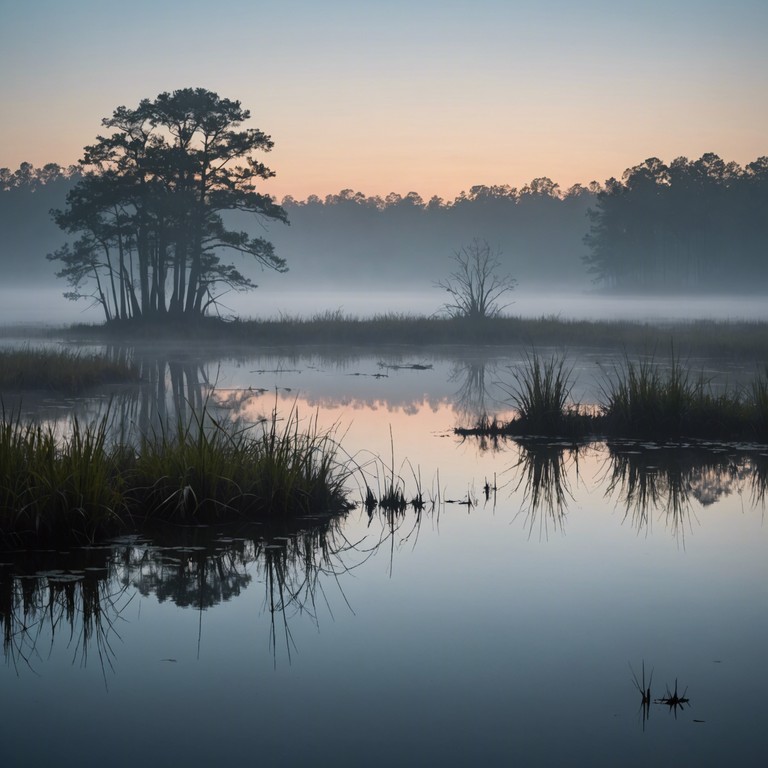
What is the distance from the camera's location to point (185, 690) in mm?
4516

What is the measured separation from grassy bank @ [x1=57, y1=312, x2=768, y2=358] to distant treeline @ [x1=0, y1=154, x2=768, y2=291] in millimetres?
50834

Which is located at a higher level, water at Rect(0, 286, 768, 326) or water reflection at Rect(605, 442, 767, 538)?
water at Rect(0, 286, 768, 326)

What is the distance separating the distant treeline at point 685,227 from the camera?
80625 millimetres

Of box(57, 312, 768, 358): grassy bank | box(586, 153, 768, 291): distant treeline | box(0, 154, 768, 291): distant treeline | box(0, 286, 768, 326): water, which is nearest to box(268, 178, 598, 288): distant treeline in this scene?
box(0, 154, 768, 291): distant treeline

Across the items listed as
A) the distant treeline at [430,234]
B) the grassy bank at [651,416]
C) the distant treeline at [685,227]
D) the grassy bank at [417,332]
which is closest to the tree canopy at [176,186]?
the grassy bank at [417,332]

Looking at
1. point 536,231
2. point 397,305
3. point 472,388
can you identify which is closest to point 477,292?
point 397,305

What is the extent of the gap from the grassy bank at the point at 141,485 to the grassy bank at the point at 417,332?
22.3m

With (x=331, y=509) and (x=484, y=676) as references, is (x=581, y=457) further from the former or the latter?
(x=484, y=676)

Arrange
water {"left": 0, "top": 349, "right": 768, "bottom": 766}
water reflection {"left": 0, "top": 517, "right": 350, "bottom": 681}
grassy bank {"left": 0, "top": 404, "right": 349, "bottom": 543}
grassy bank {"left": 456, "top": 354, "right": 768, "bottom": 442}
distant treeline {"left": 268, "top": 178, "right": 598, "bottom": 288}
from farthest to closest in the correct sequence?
distant treeline {"left": 268, "top": 178, "right": 598, "bottom": 288}, grassy bank {"left": 456, "top": 354, "right": 768, "bottom": 442}, grassy bank {"left": 0, "top": 404, "right": 349, "bottom": 543}, water reflection {"left": 0, "top": 517, "right": 350, "bottom": 681}, water {"left": 0, "top": 349, "right": 768, "bottom": 766}

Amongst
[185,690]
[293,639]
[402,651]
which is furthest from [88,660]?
[402,651]

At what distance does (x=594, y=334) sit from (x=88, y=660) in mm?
27571

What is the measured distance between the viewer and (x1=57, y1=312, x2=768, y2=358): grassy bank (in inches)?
1211

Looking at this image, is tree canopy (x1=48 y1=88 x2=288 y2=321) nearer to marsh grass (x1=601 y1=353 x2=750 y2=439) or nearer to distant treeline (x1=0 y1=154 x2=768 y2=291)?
marsh grass (x1=601 y1=353 x2=750 y2=439)

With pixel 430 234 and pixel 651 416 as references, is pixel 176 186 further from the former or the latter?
pixel 430 234
